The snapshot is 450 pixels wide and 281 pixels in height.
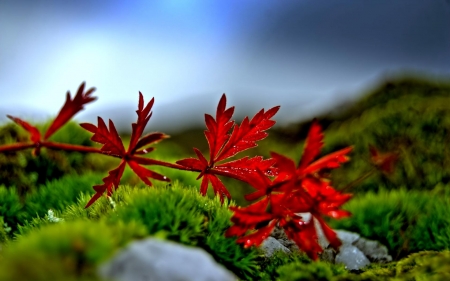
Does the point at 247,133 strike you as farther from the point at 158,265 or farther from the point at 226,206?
the point at 158,265

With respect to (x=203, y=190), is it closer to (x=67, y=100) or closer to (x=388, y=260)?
(x=67, y=100)

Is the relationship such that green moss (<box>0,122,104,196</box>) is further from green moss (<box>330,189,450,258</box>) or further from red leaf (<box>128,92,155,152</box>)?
green moss (<box>330,189,450,258</box>)

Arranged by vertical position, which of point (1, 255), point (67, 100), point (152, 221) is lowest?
point (1, 255)

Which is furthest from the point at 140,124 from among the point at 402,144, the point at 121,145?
the point at 402,144

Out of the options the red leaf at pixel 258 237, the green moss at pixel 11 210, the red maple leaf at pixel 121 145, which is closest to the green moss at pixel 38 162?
the green moss at pixel 11 210

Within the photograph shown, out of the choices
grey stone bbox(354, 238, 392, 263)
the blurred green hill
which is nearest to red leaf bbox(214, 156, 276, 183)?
grey stone bbox(354, 238, 392, 263)

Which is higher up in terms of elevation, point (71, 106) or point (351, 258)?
point (71, 106)

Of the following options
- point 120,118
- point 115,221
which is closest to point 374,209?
point 115,221
